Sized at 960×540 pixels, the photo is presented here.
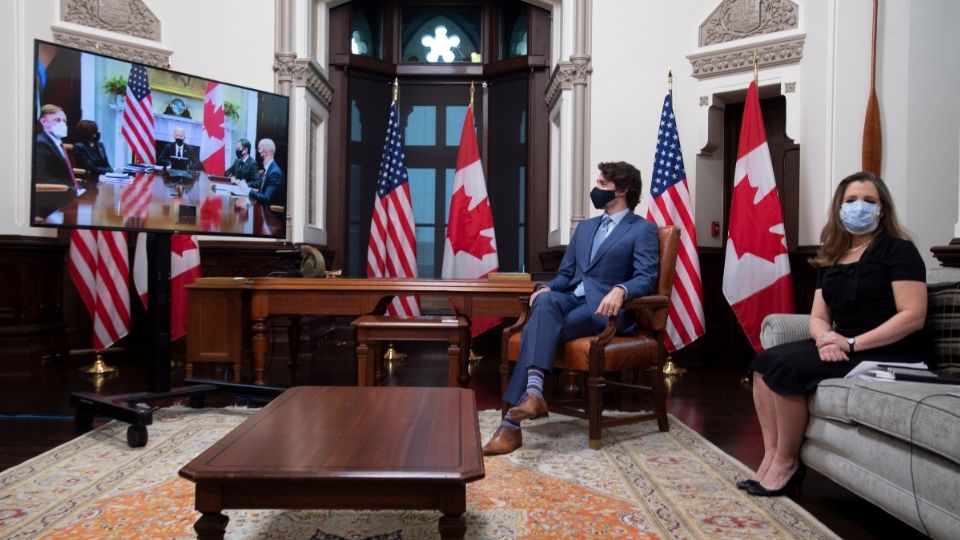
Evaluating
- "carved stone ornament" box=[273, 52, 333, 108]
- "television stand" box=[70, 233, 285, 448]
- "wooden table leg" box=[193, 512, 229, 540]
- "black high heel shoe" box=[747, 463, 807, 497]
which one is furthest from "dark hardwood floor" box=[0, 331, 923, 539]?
"carved stone ornament" box=[273, 52, 333, 108]

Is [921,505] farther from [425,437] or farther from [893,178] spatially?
[893,178]

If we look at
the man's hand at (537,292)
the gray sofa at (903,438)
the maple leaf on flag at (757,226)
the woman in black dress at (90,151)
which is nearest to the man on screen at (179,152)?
the woman in black dress at (90,151)

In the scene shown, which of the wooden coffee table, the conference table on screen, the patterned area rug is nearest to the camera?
the wooden coffee table

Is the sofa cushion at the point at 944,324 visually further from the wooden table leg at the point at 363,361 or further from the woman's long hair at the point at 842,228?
the wooden table leg at the point at 363,361

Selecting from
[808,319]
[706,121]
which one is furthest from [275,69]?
[808,319]

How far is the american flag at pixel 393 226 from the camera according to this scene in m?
6.02

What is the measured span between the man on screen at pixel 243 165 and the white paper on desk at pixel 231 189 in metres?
0.05

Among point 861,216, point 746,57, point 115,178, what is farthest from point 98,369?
point 746,57

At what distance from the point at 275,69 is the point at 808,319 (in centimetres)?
482

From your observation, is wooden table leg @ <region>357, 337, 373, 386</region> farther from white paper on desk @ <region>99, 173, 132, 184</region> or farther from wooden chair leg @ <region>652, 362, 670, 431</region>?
wooden chair leg @ <region>652, 362, 670, 431</region>

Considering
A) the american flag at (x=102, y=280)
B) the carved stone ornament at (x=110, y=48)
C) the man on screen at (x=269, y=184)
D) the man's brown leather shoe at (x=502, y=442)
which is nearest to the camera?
the man's brown leather shoe at (x=502, y=442)

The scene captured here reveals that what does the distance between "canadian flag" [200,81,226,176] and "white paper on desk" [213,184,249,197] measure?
65 mm

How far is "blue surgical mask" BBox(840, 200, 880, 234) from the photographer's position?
90.1 inches

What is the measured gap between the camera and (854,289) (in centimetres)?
224
